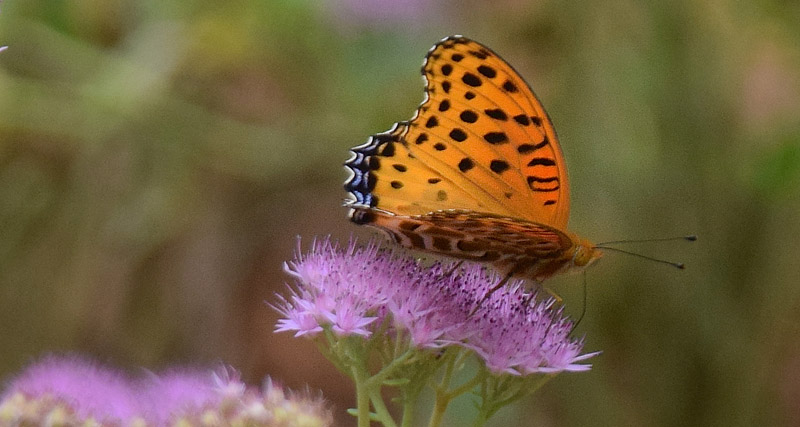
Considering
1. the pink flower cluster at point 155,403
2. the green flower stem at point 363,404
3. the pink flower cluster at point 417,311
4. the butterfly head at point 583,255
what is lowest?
the pink flower cluster at point 155,403

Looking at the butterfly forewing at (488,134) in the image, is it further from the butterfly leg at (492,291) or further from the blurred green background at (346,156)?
the blurred green background at (346,156)

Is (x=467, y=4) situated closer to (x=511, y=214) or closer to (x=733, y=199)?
(x=733, y=199)

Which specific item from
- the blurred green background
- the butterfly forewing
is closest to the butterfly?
the butterfly forewing

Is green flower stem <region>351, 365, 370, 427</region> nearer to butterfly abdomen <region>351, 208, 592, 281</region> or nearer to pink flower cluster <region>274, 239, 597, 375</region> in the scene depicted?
pink flower cluster <region>274, 239, 597, 375</region>

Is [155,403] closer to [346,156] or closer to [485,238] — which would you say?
[485,238]

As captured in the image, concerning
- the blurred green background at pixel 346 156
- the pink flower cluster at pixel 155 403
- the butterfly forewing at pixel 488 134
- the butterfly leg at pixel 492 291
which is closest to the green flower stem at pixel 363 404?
the pink flower cluster at pixel 155 403

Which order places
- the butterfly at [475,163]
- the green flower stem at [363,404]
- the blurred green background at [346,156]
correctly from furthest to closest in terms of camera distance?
1. the blurred green background at [346,156]
2. the butterfly at [475,163]
3. the green flower stem at [363,404]
